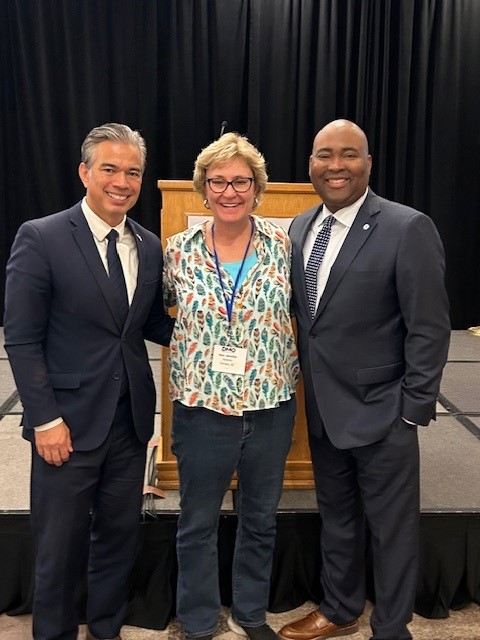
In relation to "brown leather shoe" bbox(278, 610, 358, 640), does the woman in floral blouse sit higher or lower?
higher

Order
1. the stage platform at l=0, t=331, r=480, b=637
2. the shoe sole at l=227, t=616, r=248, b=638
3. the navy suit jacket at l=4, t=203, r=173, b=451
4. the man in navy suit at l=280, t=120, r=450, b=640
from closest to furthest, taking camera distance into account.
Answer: the navy suit jacket at l=4, t=203, r=173, b=451 < the man in navy suit at l=280, t=120, r=450, b=640 < the shoe sole at l=227, t=616, r=248, b=638 < the stage platform at l=0, t=331, r=480, b=637

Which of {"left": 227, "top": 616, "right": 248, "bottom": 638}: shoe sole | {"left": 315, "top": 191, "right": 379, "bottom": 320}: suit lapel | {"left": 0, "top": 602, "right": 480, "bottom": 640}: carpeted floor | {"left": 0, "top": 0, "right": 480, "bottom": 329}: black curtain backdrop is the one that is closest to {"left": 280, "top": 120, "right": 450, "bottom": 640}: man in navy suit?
{"left": 315, "top": 191, "right": 379, "bottom": 320}: suit lapel

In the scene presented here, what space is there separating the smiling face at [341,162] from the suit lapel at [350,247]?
2.7 inches

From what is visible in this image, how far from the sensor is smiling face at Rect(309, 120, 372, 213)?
5.49 feet

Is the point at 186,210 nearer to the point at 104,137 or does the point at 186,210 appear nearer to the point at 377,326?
the point at 104,137

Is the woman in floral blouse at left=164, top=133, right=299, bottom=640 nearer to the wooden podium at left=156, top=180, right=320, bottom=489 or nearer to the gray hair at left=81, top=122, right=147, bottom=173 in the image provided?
the gray hair at left=81, top=122, right=147, bottom=173

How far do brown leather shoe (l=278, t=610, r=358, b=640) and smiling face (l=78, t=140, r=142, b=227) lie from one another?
1414 mm

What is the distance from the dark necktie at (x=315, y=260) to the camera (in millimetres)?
1716

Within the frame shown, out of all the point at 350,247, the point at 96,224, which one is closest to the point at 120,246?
the point at 96,224

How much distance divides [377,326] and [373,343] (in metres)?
0.05

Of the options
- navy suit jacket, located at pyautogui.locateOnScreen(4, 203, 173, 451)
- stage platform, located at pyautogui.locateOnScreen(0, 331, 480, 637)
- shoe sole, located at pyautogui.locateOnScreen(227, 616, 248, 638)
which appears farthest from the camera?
stage platform, located at pyautogui.locateOnScreen(0, 331, 480, 637)

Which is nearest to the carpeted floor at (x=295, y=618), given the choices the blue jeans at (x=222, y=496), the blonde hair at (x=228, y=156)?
the blue jeans at (x=222, y=496)

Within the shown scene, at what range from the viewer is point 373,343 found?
5.53 feet

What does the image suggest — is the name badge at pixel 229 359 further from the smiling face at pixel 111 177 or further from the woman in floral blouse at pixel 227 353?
the smiling face at pixel 111 177
